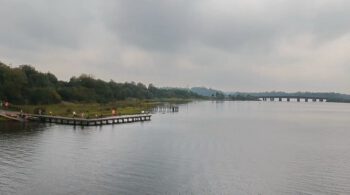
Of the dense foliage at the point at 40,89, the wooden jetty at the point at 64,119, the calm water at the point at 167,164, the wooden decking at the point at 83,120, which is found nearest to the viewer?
the calm water at the point at 167,164

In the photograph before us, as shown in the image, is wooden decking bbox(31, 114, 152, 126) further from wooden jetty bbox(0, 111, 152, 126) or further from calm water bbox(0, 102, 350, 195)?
calm water bbox(0, 102, 350, 195)

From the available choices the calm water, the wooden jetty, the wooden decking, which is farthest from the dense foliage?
the calm water

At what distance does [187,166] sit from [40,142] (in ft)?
86.9

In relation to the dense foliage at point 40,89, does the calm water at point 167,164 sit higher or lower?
lower

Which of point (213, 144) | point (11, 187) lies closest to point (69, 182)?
point (11, 187)

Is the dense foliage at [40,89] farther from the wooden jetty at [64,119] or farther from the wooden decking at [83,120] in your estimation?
the wooden decking at [83,120]

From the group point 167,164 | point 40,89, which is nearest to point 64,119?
point 40,89

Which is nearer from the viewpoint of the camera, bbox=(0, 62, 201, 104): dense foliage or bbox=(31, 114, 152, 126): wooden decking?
bbox=(31, 114, 152, 126): wooden decking

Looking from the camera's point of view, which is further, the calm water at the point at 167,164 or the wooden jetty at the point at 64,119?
the wooden jetty at the point at 64,119

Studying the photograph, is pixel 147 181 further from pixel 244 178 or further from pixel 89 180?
pixel 244 178

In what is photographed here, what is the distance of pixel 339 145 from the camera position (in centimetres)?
6681

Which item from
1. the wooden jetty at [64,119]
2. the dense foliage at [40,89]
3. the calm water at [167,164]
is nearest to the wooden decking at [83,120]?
the wooden jetty at [64,119]

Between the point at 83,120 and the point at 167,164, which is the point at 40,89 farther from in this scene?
the point at 167,164

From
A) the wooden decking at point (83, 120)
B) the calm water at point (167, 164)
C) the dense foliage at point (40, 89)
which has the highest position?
the dense foliage at point (40, 89)
